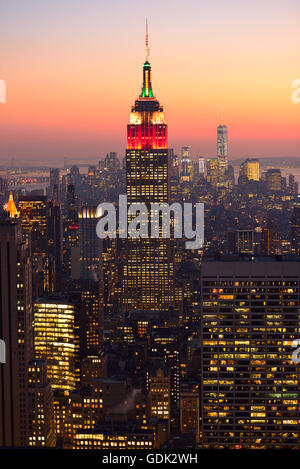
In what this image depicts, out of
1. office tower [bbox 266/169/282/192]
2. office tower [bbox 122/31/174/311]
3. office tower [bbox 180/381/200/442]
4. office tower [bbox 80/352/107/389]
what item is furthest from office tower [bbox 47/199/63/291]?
office tower [bbox 266/169/282/192]

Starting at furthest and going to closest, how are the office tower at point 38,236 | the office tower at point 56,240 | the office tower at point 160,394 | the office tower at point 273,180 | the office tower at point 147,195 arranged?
the office tower at point 147,195 → the office tower at point 56,240 → the office tower at point 38,236 → the office tower at point 160,394 → the office tower at point 273,180

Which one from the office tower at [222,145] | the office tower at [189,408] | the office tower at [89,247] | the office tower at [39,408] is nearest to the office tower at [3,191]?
the office tower at [39,408]

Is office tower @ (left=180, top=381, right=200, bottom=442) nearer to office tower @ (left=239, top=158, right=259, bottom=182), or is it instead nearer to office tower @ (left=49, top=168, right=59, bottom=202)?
office tower @ (left=239, top=158, right=259, bottom=182)

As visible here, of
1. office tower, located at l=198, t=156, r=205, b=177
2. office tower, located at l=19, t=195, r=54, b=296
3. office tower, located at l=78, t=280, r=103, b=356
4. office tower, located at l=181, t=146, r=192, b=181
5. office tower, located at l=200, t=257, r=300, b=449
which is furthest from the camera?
office tower, located at l=78, t=280, r=103, b=356

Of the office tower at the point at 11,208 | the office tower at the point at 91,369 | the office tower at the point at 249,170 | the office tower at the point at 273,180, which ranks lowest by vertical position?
the office tower at the point at 91,369

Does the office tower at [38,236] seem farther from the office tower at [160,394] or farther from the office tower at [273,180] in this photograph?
the office tower at [273,180]
